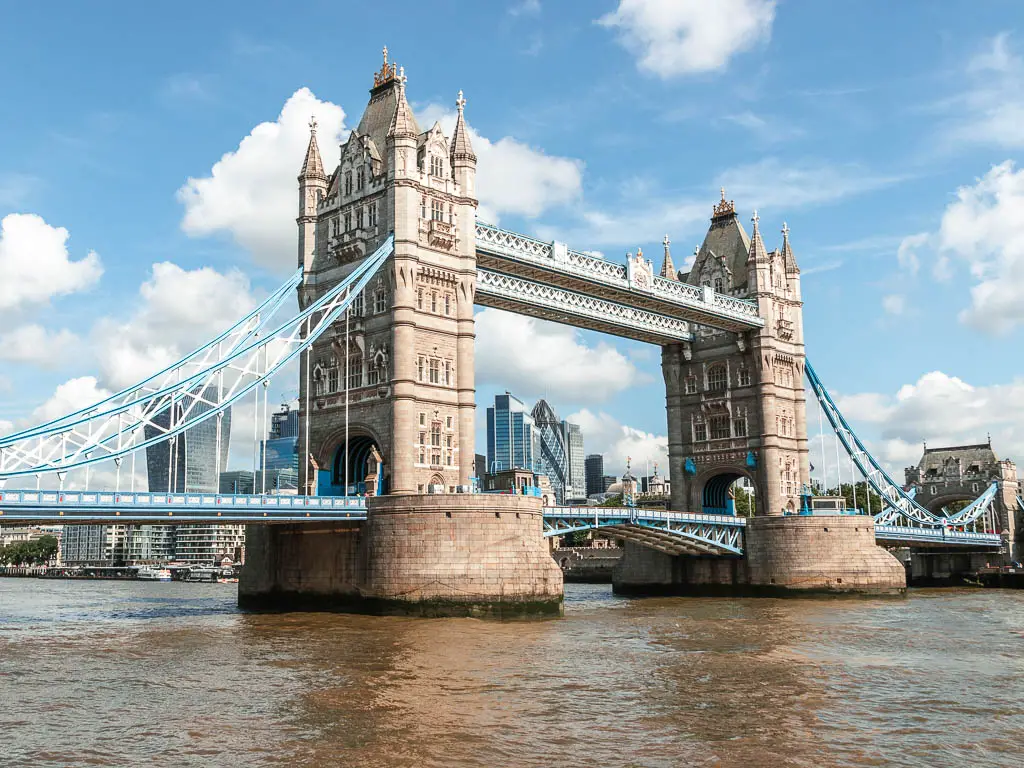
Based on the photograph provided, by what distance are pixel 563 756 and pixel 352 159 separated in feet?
144

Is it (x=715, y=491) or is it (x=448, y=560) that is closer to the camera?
(x=448, y=560)

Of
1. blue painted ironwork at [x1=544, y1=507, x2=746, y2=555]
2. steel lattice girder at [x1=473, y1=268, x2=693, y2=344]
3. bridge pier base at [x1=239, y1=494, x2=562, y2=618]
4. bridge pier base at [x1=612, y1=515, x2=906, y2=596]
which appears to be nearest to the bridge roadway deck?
blue painted ironwork at [x1=544, y1=507, x2=746, y2=555]

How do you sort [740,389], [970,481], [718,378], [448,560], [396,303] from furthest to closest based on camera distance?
[970,481], [718,378], [740,389], [396,303], [448,560]

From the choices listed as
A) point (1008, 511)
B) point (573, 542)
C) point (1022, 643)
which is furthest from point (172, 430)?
point (573, 542)

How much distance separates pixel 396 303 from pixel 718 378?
32.9 metres

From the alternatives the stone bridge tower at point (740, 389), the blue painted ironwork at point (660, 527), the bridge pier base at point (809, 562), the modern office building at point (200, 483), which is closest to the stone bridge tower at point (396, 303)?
the blue painted ironwork at point (660, 527)

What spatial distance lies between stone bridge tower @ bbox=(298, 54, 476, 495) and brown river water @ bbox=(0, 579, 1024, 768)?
1119 centimetres

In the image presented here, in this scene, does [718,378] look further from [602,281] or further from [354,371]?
[354,371]

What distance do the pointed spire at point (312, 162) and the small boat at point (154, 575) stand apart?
108 m

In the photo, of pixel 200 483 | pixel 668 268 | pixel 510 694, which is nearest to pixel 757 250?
pixel 668 268

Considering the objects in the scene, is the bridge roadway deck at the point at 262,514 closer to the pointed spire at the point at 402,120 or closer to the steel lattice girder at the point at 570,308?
the steel lattice girder at the point at 570,308

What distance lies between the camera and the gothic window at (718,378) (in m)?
77.1

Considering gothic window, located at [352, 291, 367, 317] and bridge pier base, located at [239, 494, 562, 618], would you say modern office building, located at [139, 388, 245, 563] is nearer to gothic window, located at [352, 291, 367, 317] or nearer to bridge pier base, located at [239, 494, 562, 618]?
gothic window, located at [352, 291, 367, 317]

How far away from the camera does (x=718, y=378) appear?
3063 inches
